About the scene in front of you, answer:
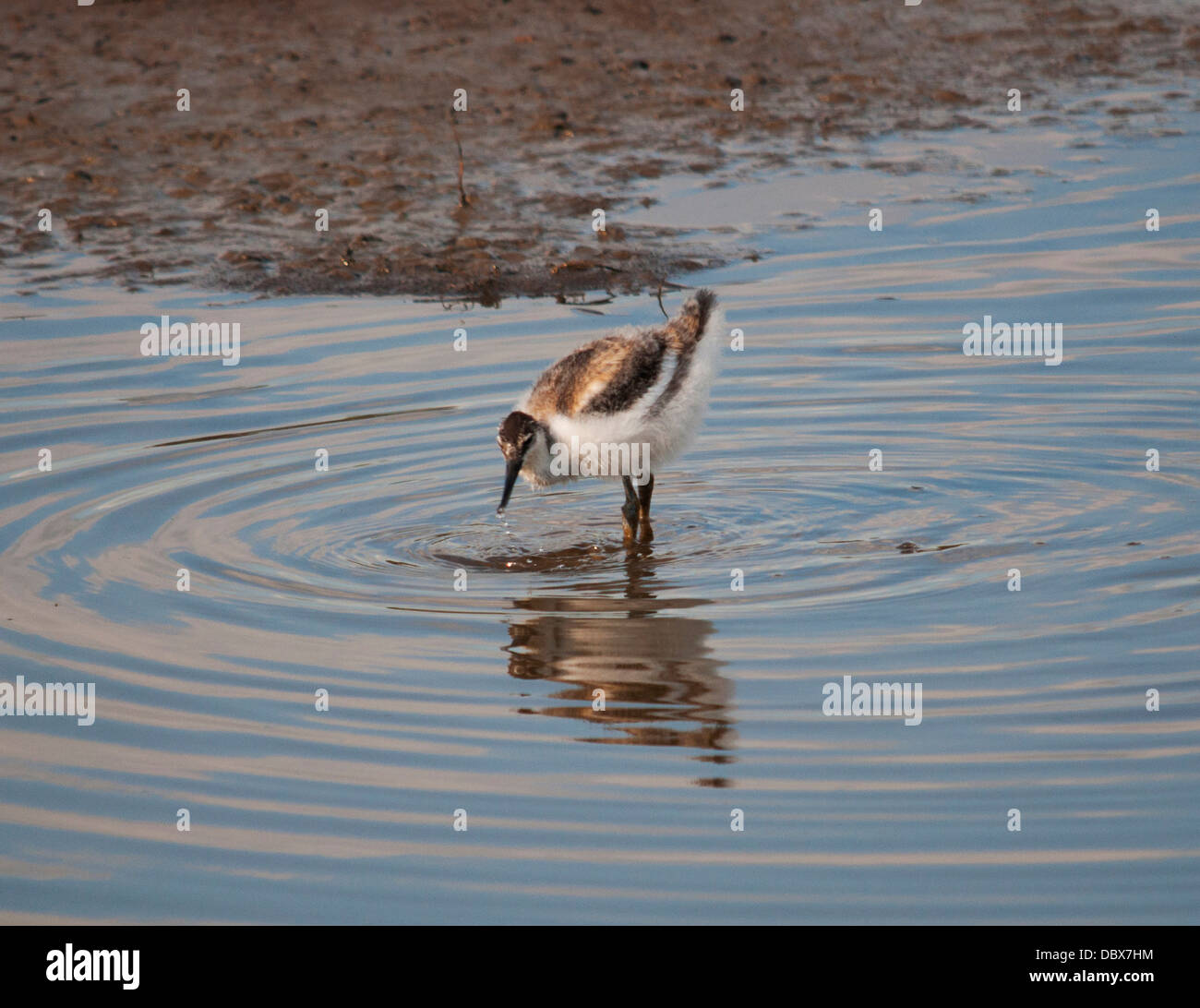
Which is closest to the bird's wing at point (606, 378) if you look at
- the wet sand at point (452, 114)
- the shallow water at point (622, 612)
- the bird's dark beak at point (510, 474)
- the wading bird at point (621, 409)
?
the wading bird at point (621, 409)

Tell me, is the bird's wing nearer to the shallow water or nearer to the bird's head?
the bird's head

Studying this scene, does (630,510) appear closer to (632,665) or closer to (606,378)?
(606,378)

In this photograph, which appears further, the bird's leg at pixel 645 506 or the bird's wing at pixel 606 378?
the bird's leg at pixel 645 506

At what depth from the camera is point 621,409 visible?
7602 millimetres

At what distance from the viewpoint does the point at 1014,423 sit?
918 cm

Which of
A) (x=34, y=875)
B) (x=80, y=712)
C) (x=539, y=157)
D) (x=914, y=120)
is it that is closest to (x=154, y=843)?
(x=34, y=875)

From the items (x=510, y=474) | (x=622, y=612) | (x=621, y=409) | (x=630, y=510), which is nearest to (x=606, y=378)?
(x=621, y=409)

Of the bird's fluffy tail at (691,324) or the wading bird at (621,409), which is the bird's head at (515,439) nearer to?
the wading bird at (621,409)

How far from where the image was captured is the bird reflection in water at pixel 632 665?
5988 mm

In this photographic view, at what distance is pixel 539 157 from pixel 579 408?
6.64 meters

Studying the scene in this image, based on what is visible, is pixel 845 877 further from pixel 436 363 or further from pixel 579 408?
pixel 436 363

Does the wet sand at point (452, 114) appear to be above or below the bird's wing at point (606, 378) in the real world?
above

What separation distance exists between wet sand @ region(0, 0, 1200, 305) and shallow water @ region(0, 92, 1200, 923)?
73 centimetres

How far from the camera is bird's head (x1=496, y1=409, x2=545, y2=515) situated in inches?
304
